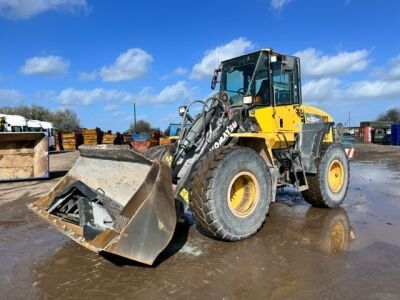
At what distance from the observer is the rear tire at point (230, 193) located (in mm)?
4645

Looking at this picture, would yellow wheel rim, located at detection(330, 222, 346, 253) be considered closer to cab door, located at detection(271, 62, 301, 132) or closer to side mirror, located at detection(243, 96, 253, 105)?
cab door, located at detection(271, 62, 301, 132)

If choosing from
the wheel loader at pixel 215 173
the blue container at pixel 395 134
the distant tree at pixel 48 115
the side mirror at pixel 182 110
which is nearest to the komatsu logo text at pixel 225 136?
the wheel loader at pixel 215 173

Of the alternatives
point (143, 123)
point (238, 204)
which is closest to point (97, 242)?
point (238, 204)

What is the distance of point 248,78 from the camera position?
21.1ft

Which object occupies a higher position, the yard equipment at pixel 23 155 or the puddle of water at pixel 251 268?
the yard equipment at pixel 23 155

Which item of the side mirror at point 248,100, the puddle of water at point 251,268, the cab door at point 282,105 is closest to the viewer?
the puddle of water at point 251,268

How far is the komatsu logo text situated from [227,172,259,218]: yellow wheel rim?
21.5 inches

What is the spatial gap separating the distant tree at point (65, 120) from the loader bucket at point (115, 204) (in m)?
62.3

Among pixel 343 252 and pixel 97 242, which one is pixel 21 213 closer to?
pixel 97 242

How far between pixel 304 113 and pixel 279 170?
4.41 feet

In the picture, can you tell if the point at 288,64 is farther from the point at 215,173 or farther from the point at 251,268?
the point at 251,268

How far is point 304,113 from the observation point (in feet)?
23.7

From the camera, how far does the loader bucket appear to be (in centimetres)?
383

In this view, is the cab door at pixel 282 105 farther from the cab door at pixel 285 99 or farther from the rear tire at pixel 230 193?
the rear tire at pixel 230 193
